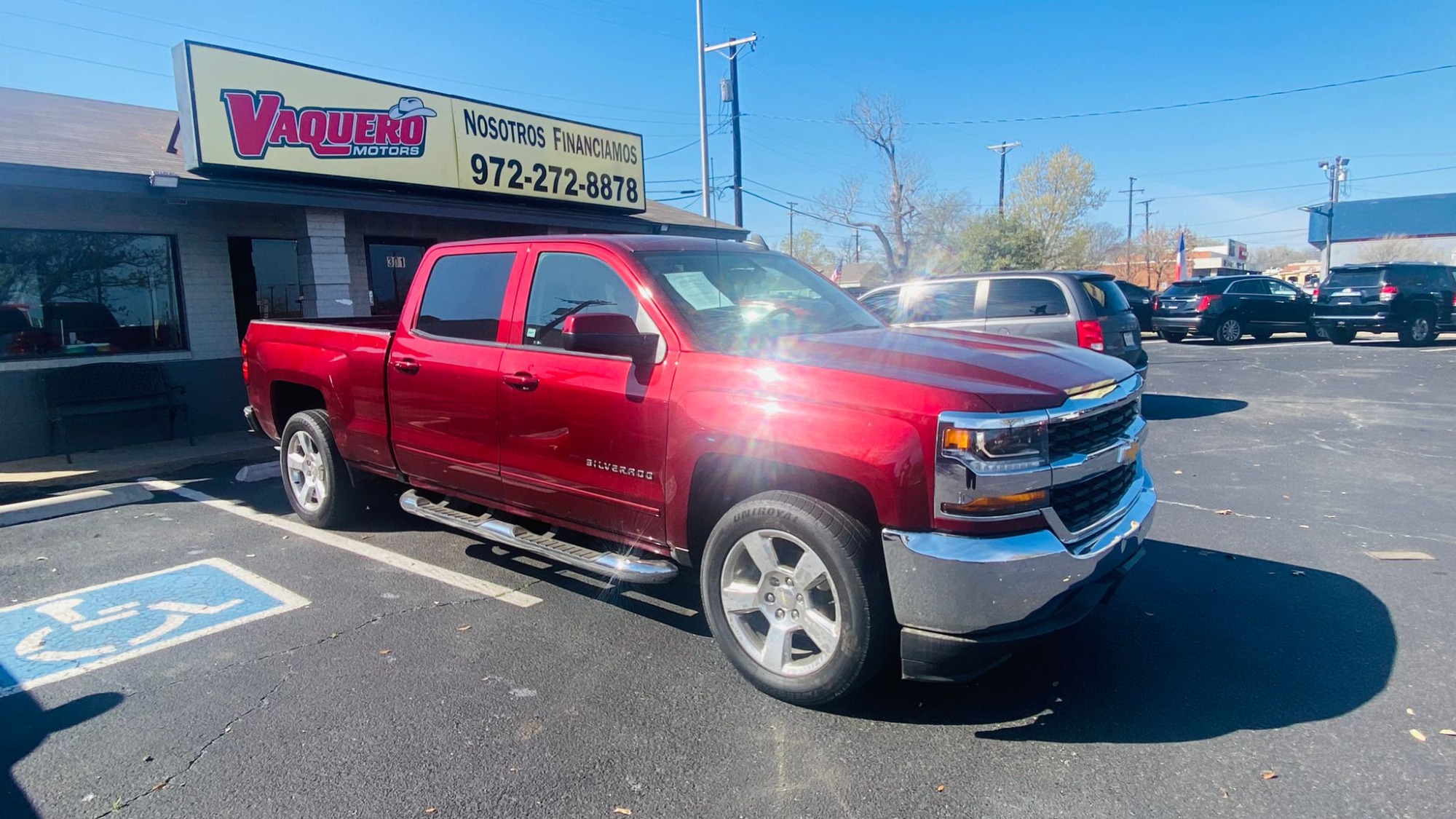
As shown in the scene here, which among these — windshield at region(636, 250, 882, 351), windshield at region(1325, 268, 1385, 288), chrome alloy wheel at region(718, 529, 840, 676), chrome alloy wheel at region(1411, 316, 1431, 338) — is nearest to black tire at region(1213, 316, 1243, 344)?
windshield at region(1325, 268, 1385, 288)

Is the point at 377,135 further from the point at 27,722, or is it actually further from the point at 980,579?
the point at 980,579

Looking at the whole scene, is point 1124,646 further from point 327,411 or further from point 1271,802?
point 327,411

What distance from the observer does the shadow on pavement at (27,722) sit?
9.17 feet

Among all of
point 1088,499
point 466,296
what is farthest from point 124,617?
point 1088,499

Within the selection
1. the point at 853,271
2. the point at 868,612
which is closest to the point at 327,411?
the point at 868,612

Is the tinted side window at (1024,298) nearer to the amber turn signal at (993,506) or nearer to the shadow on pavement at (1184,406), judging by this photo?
the shadow on pavement at (1184,406)

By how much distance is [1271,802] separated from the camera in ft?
8.69

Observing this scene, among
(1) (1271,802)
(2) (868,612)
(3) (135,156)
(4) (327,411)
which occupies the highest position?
(3) (135,156)

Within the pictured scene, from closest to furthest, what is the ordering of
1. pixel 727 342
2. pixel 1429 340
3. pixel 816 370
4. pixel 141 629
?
pixel 816 370 → pixel 727 342 → pixel 141 629 → pixel 1429 340

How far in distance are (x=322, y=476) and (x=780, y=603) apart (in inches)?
153

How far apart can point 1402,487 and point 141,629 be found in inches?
337

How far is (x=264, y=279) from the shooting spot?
10.7m

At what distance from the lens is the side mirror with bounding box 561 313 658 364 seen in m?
3.49

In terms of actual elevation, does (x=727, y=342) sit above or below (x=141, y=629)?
above
